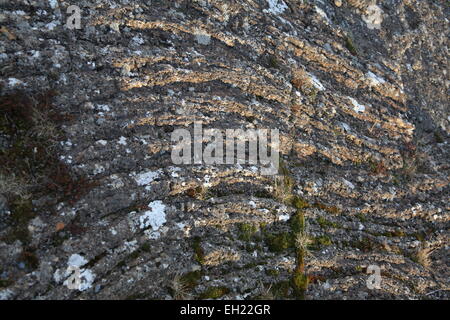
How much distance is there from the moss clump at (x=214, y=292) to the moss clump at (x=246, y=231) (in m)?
0.98

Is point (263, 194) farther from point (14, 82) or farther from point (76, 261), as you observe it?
point (14, 82)

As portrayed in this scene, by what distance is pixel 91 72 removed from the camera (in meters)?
7.13

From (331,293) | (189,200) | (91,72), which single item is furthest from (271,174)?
(91,72)

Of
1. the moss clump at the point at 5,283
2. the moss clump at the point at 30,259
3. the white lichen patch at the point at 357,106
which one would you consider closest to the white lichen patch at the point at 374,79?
the white lichen patch at the point at 357,106

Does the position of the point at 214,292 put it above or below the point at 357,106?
below

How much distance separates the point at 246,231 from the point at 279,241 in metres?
0.65

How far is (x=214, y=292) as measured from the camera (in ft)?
19.8

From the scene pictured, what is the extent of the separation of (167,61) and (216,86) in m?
1.14

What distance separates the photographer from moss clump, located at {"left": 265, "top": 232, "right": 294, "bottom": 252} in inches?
271

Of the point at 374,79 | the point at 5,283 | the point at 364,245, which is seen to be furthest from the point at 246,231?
the point at 374,79

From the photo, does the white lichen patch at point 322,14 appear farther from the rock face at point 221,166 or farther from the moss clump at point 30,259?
the moss clump at point 30,259

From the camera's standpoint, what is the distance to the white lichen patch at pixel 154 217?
6.20m

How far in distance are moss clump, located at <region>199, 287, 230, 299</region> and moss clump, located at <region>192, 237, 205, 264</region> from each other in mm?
465
